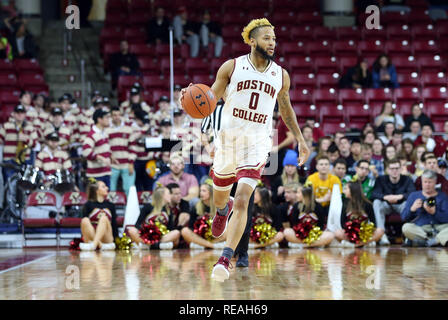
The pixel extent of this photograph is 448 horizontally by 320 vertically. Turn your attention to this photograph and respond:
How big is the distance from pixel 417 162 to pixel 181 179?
3.77 meters

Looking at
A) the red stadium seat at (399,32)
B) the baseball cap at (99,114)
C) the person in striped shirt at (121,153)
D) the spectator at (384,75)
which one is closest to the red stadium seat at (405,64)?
the spectator at (384,75)

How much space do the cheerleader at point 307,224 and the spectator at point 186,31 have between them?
639cm

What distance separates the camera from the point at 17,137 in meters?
12.3

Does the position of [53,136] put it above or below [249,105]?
below

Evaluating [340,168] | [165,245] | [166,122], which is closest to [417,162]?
[340,168]

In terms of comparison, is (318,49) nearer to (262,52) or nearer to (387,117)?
(387,117)

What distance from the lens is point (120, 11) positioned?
57.7 ft

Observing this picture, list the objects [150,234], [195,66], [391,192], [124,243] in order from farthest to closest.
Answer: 1. [195,66]
2. [391,192]
3. [124,243]
4. [150,234]

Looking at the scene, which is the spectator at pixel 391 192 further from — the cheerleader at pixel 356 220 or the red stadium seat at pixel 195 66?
the red stadium seat at pixel 195 66

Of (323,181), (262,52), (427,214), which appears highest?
(262,52)

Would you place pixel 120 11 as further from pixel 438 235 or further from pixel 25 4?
pixel 438 235

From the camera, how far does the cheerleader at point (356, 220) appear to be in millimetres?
9984

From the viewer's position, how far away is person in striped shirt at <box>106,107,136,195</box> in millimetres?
11734

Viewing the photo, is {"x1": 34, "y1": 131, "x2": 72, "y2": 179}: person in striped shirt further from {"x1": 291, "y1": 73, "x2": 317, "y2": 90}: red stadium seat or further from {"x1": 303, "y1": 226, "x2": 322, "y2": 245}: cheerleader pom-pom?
{"x1": 291, "y1": 73, "x2": 317, "y2": 90}: red stadium seat
